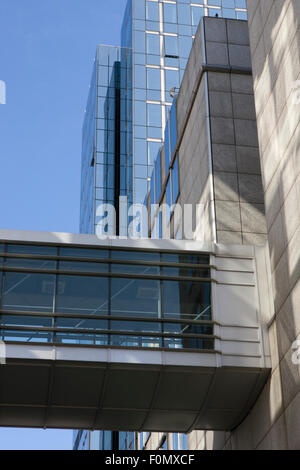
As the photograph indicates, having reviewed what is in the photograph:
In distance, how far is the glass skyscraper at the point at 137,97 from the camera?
223 ft

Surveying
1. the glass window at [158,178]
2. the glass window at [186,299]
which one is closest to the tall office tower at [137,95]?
the glass window at [158,178]

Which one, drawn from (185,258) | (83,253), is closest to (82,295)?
(83,253)

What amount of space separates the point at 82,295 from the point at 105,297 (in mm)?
636

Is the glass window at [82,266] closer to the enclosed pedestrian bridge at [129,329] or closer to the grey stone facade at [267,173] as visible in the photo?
the enclosed pedestrian bridge at [129,329]

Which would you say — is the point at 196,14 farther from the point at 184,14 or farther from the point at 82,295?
the point at 82,295

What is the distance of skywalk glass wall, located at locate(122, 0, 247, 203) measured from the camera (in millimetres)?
67500

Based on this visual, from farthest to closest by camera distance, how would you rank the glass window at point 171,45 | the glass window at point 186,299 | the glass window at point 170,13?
1. the glass window at point 170,13
2. the glass window at point 171,45
3. the glass window at point 186,299

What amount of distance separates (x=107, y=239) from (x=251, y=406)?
631 centimetres

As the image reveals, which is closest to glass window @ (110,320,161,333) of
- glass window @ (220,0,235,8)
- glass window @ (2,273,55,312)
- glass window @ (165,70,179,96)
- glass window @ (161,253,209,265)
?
glass window @ (2,273,55,312)

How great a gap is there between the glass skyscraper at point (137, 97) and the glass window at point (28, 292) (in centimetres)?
4402

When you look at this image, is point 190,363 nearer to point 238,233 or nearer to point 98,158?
point 238,233

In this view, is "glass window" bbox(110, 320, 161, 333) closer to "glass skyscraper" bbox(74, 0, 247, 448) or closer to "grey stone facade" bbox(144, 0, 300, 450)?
"grey stone facade" bbox(144, 0, 300, 450)

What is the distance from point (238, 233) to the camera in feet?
84.9
